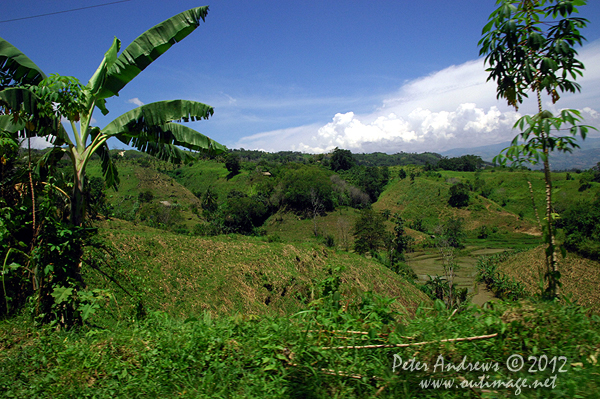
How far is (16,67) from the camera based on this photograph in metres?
4.06

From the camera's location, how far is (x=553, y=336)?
209cm

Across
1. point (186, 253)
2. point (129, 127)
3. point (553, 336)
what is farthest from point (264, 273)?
point (553, 336)

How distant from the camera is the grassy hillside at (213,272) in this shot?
29.5ft

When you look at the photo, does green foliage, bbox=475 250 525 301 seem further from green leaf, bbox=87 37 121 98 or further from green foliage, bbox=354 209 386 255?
green foliage, bbox=354 209 386 255

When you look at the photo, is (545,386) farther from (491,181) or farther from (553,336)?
(491,181)

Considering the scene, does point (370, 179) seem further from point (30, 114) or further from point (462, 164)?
point (30, 114)

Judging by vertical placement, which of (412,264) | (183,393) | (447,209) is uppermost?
(183,393)

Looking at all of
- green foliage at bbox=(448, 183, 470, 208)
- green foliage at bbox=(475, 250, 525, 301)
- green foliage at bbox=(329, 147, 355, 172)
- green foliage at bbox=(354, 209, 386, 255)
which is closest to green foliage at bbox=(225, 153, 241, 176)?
green foliage at bbox=(329, 147, 355, 172)

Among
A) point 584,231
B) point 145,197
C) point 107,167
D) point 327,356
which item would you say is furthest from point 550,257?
point 145,197

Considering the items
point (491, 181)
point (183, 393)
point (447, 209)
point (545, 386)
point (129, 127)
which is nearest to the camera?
point (545, 386)

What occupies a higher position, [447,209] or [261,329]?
[261,329]

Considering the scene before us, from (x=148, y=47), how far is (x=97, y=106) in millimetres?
1184

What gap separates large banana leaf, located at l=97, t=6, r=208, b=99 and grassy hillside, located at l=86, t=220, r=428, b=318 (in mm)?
4619

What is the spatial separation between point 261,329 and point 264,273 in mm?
9782
